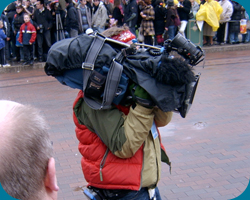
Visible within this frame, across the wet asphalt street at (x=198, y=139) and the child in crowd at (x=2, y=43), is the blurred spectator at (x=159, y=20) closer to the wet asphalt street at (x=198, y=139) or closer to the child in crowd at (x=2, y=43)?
the wet asphalt street at (x=198, y=139)

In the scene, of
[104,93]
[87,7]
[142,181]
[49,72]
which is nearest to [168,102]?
[104,93]

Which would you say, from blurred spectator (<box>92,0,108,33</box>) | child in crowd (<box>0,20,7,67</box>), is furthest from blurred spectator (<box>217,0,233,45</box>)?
child in crowd (<box>0,20,7,67</box>)

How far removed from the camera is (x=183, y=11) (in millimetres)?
13023

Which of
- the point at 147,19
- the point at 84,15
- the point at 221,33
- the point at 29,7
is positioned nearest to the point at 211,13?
the point at 221,33

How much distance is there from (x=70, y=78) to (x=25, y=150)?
3.26ft

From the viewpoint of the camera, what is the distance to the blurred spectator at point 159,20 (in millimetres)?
12359

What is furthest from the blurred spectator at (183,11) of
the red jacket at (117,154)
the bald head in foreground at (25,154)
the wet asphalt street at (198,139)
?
the bald head in foreground at (25,154)

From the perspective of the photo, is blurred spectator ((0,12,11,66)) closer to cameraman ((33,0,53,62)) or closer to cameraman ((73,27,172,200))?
cameraman ((33,0,53,62))

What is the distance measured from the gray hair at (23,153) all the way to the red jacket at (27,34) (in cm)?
1062

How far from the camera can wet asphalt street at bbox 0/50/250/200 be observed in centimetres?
400

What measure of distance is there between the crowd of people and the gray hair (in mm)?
10557

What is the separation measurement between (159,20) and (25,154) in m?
12.0

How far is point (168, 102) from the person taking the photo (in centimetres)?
192

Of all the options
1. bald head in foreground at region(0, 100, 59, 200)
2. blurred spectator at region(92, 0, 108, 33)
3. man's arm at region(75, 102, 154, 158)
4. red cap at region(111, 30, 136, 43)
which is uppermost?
red cap at region(111, 30, 136, 43)
